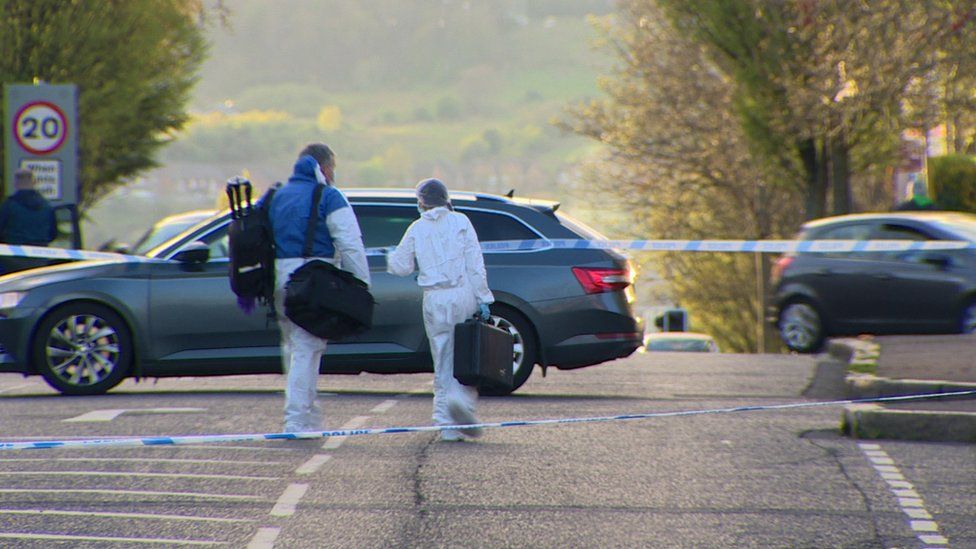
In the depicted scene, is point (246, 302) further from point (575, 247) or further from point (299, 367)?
point (575, 247)

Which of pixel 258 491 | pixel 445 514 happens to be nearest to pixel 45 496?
pixel 258 491

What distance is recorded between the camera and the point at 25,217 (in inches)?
628

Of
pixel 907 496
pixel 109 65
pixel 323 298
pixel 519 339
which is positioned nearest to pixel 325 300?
pixel 323 298

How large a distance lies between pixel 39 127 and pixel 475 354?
1167 centimetres

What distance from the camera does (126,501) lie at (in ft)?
25.8

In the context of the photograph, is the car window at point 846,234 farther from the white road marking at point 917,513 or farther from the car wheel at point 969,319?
the white road marking at point 917,513

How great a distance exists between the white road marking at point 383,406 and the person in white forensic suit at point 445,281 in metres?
1.47

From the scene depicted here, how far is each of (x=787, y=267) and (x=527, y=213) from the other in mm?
6668

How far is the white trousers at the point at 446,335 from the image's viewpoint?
10055 millimetres

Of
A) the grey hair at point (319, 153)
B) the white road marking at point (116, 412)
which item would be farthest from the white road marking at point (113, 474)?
the grey hair at point (319, 153)

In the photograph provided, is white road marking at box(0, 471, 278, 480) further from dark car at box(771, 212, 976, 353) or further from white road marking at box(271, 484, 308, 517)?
dark car at box(771, 212, 976, 353)

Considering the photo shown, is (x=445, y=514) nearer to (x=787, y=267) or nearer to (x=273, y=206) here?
(x=273, y=206)

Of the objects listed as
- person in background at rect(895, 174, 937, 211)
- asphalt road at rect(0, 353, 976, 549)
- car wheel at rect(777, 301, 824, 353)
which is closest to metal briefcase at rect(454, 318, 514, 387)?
asphalt road at rect(0, 353, 976, 549)

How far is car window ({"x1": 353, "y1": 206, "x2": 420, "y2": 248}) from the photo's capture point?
13070 millimetres
